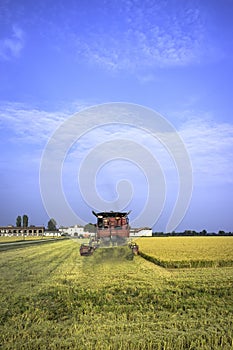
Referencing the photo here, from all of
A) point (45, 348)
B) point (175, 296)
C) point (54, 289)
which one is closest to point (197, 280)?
point (175, 296)

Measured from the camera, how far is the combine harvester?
25547 mm

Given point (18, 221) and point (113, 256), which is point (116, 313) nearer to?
point (113, 256)

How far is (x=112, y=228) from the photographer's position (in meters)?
26.1

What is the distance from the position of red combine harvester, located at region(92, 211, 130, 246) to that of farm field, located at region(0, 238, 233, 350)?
1179cm

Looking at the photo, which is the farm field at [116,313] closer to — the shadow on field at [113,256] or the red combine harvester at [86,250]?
the shadow on field at [113,256]

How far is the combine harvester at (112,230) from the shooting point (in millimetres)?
25547

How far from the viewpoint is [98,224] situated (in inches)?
1043

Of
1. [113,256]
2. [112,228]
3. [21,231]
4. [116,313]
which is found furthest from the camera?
[21,231]

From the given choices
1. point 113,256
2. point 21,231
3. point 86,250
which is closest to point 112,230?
point 113,256

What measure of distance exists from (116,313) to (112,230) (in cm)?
1756

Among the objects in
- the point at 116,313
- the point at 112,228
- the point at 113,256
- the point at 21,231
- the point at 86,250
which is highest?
the point at 21,231

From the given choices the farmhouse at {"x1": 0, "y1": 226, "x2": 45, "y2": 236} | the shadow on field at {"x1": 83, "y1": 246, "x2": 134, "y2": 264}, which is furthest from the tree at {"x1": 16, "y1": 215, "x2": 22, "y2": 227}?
the shadow on field at {"x1": 83, "y1": 246, "x2": 134, "y2": 264}

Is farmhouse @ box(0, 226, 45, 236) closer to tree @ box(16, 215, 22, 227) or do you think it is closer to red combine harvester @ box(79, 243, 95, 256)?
tree @ box(16, 215, 22, 227)

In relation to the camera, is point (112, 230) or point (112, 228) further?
point (112, 228)
